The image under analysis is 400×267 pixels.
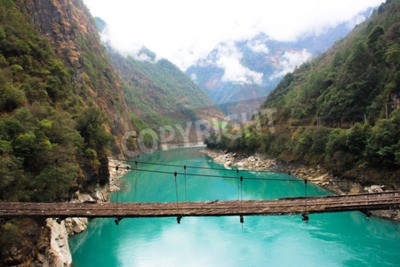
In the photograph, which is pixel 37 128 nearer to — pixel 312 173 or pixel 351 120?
pixel 312 173

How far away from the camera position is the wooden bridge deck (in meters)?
10.4

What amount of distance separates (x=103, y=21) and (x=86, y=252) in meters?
195

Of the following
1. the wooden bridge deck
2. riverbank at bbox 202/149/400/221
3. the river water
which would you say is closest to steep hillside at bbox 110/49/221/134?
riverbank at bbox 202/149/400/221

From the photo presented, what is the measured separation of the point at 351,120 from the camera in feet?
105

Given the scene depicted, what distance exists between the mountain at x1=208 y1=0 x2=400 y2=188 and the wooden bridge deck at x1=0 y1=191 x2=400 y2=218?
10911mm

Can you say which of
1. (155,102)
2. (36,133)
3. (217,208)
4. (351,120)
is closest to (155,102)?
(155,102)

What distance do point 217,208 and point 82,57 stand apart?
46.5 metres

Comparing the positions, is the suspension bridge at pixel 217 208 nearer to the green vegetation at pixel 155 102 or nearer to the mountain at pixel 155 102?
the green vegetation at pixel 155 102

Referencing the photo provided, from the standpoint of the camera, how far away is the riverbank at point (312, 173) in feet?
66.8

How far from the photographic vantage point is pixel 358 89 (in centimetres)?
3117

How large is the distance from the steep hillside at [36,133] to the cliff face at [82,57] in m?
0.38

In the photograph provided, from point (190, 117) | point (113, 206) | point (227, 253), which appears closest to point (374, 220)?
point (227, 253)

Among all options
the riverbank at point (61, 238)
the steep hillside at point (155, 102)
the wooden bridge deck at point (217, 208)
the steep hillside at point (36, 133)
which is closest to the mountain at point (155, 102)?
the steep hillside at point (155, 102)

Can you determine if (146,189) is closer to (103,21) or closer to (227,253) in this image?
(227,253)
